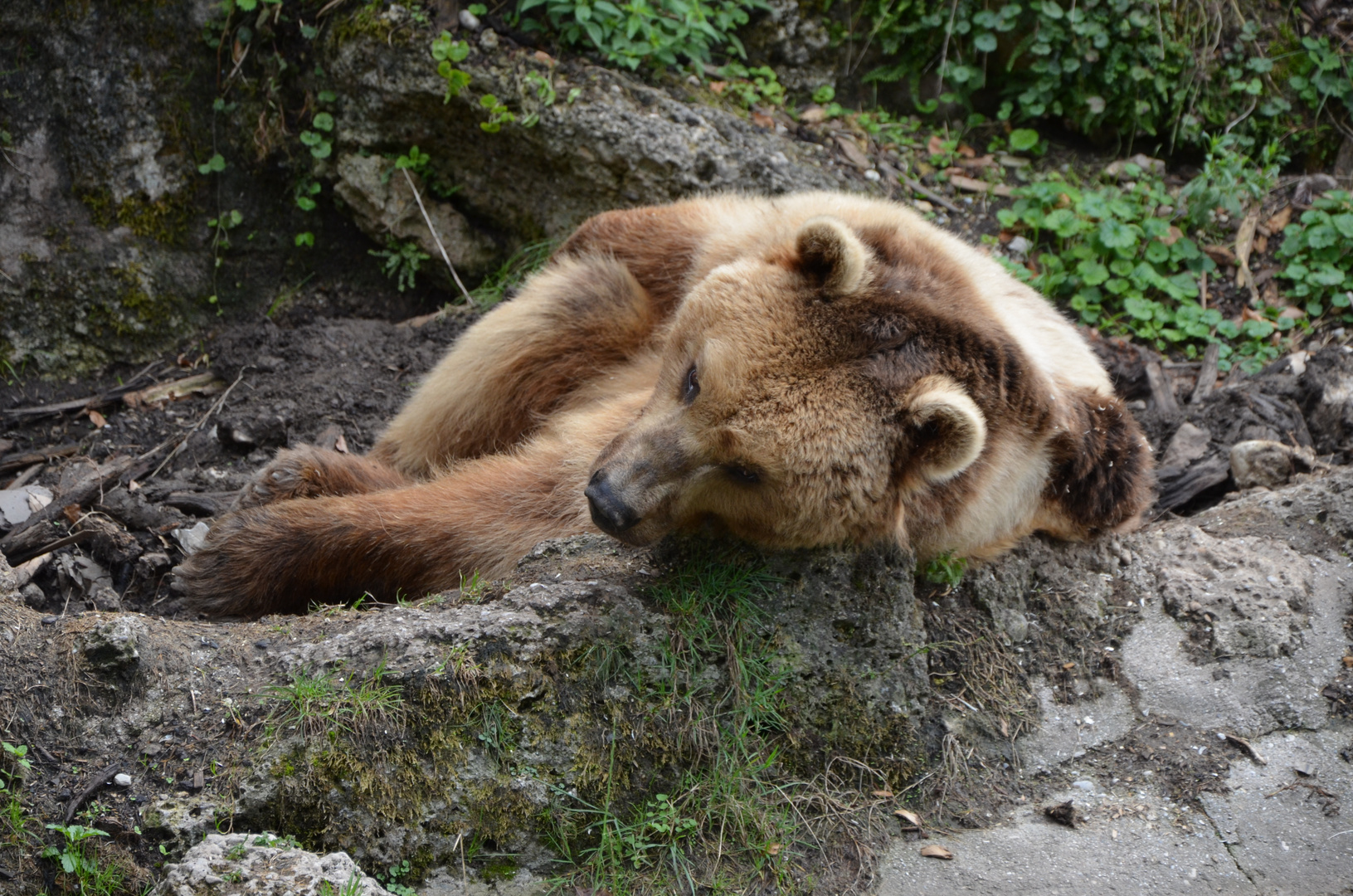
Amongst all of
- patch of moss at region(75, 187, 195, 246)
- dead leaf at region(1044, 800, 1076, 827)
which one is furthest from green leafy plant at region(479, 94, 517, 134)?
dead leaf at region(1044, 800, 1076, 827)

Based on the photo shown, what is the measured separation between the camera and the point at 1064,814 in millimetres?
3314

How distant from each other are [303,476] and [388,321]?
7.51ft

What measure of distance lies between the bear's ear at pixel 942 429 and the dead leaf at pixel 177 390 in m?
4.42

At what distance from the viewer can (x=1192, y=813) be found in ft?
10.9

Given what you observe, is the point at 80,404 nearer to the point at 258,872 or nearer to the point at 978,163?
the point at 258,872

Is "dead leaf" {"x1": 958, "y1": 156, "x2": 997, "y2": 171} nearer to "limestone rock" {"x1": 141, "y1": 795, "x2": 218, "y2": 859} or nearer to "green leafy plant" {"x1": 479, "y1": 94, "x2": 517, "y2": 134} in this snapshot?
"green leafy plant" {"x1": 479, "y1": 94, "x2": 517, "y2": 134}

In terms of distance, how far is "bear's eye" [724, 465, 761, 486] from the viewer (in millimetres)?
3156

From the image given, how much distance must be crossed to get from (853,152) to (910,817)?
466 cm

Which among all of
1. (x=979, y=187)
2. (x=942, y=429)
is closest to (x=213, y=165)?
(x=979, y=187)

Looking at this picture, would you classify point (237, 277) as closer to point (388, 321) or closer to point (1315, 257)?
point (388, 321)

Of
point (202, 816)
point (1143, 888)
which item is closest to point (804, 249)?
point (1143, 888)

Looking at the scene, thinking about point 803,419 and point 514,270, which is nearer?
point 803,419

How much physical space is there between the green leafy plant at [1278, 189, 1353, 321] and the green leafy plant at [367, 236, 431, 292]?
17.1 feet

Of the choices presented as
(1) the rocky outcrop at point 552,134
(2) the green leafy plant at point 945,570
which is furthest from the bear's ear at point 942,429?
(1) the rocky outcrop at point 552,134
